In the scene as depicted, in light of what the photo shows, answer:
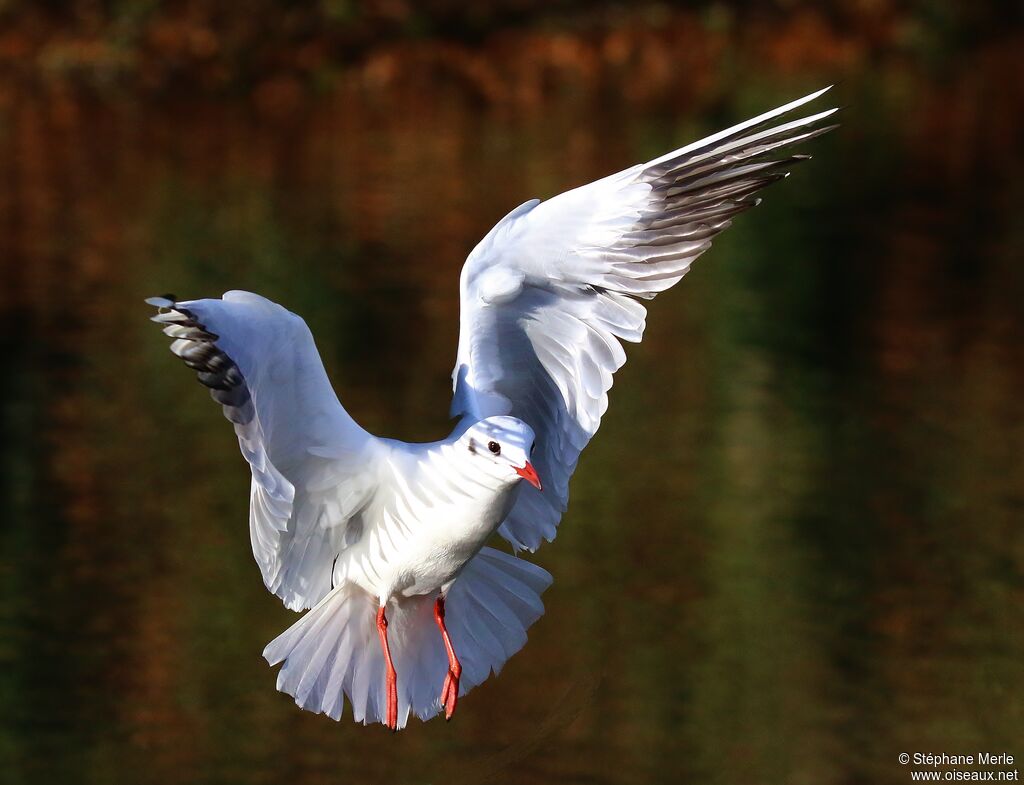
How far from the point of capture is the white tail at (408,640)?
549 cm

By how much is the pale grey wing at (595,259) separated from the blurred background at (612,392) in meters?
2.33

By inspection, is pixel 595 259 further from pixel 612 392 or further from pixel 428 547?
pixel 612 392

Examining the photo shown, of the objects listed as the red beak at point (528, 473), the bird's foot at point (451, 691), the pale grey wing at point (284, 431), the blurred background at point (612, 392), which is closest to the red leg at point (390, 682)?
the bird's foot at point (451, 691)

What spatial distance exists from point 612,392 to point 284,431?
7.35m

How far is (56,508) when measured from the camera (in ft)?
34.0

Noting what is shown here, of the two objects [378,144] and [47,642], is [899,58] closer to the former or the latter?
[378,144]

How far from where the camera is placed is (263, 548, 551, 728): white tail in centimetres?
549

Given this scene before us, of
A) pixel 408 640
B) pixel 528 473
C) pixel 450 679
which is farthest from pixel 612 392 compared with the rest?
pixel 528 473

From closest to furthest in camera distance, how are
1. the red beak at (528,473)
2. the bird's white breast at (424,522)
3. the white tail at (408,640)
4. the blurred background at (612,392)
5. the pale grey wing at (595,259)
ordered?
the red beak at (528,473) < the bird's white breast at (424,522) < the pale grey wing at (595,259) < the white tail at (408,640) < the blurred background at (612,392)

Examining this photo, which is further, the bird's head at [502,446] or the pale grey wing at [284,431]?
the bird's head at [502,446]

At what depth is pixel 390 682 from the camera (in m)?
5.38

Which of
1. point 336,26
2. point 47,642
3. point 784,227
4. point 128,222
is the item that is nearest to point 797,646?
point 47,642

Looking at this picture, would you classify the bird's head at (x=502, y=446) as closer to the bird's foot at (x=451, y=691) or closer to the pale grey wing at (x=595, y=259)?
the pale grey wing at (x=595, y=259)

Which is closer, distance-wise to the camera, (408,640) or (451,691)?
(451,691)
